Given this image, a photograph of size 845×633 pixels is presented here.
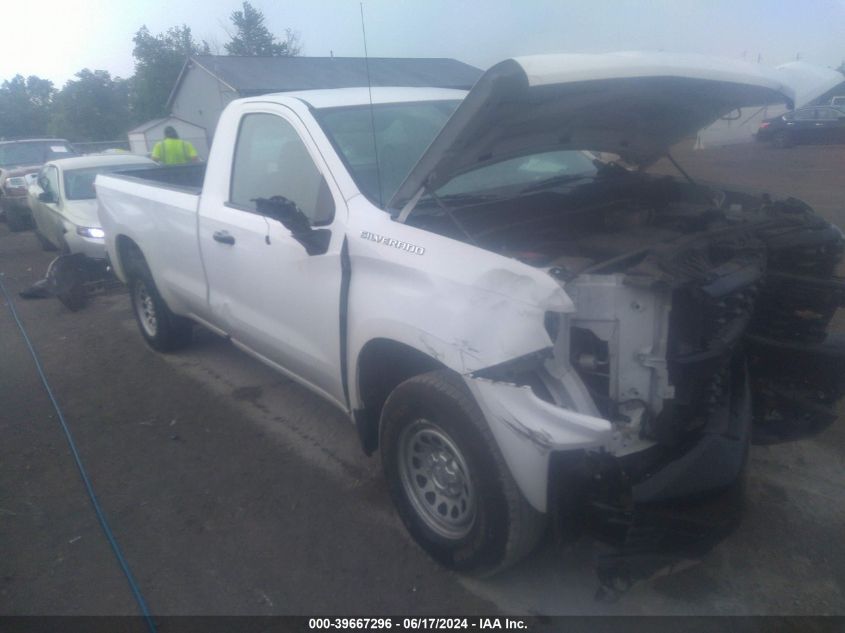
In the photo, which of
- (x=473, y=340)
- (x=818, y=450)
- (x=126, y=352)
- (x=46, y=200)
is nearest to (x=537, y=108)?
(x=473, y=340)

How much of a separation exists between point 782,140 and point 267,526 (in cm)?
2715

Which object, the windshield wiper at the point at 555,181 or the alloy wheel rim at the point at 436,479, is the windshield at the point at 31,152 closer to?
the windshield wiper at the point at 555,181

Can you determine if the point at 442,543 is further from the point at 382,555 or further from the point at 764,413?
the point at 764,413

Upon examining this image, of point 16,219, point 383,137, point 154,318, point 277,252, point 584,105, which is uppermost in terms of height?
point 584,105

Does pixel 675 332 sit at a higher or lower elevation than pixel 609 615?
higher

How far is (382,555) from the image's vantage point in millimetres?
3174

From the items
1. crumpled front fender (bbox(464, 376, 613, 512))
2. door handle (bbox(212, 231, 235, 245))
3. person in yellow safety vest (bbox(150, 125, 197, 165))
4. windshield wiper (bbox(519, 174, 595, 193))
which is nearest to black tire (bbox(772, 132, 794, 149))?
person in yellow safety vest (bbox(150, 125, 197, 165))

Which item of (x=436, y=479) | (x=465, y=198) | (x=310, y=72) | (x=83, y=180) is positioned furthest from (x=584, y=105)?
(x=310, y=72)

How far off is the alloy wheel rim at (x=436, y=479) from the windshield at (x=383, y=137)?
3.64 ft

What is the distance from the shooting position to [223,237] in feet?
13.2

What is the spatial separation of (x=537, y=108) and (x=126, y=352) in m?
4.86

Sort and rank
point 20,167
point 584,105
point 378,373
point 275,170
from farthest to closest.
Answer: point 20,167 < point 275,170 < point 378,373 < point 584,105

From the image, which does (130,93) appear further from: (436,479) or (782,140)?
(436,479)

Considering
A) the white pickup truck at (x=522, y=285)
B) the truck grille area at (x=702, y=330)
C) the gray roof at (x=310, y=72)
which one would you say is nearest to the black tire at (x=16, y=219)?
the gray roof at (x=310, y=72)
